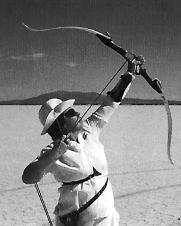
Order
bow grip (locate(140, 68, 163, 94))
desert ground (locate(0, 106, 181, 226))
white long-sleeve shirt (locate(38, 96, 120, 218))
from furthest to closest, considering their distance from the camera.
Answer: desert ground (locate(0, 106, 181, 226)), bow grip (locate(140, 68, 163, 94)), white long-sleeve shirt (locate(38, 96, 120, 218))

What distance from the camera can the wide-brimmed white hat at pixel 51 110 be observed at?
2703 mm

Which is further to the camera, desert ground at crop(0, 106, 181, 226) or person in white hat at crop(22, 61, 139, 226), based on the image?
desert ground at crop(0, 106, 181, 226)

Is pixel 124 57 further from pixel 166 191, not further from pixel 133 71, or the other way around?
pixel 166 191

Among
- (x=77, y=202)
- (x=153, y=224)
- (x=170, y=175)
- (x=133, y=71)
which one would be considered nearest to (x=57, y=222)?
(x=77, y=202)

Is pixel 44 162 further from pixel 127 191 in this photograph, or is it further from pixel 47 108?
pixel 127 191

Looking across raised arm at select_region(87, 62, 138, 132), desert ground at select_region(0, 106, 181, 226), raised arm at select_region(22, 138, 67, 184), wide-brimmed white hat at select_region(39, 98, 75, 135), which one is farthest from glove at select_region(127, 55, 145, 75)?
desert ground at select_region(0, 106, 181, 226)

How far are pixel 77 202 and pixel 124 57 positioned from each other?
0.94m

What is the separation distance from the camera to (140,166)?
35.9 ft

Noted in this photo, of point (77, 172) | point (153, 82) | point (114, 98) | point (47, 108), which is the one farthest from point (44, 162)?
point (153, 82)

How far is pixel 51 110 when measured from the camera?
276cm

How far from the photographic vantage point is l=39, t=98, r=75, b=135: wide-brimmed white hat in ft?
8.87

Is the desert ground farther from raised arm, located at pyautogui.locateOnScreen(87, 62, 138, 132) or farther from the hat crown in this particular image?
the hat crown

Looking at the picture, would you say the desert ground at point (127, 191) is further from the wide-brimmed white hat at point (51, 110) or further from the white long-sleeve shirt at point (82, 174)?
the wide-brimmed white hat at point (51, 110)

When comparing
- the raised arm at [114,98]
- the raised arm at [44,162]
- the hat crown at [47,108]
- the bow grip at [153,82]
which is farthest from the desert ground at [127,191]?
the raised arm at [44,162]
